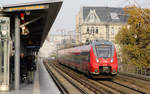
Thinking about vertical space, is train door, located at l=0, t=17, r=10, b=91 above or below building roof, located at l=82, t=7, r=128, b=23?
below

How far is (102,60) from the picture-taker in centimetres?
2097

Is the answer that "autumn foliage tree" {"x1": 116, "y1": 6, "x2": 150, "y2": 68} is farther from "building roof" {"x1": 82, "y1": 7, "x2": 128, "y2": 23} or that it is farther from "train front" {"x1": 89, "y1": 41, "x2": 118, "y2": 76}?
"building roof" {"x1": 82, "y1": 7, "x2": 128, "y2": 23}

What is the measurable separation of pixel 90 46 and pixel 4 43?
9934mm

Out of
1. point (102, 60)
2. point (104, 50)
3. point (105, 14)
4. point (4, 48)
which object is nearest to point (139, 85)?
point (102, 60)

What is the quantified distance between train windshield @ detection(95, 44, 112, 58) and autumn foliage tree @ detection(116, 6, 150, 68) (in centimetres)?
971

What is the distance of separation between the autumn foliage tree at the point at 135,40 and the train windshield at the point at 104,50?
971 cm

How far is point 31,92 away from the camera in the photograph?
1306 centimetres

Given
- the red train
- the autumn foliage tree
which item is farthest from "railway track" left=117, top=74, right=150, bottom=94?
the autumn foliage tree

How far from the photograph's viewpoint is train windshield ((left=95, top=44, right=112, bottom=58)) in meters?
21.3

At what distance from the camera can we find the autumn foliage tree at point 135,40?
1224 inches

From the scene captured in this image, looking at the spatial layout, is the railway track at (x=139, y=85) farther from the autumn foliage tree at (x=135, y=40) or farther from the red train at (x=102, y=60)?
the autumn foliage tree at (x=135, y=40)

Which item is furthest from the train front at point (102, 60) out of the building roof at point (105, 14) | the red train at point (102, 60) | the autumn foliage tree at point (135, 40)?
the building roof at point (105, 14)

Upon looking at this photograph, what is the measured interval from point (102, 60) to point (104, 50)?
0.87 meters

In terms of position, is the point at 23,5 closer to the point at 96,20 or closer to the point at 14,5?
the point at 14,5
